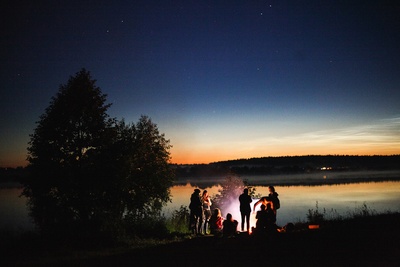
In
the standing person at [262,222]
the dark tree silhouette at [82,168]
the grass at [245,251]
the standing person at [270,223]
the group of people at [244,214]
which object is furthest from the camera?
the dark tree silhouette at [82,168]

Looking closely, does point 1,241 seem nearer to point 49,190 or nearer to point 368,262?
point 49,190

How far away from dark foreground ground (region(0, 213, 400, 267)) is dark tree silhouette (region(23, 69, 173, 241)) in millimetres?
5321

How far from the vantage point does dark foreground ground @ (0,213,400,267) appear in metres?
10.7

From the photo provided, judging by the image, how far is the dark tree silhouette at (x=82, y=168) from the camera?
2027cm

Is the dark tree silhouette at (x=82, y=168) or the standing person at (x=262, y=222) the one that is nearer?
the standing person at (x=262, y=222)

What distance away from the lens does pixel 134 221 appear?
69.0ft

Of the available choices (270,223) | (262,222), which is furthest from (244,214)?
(270,223)

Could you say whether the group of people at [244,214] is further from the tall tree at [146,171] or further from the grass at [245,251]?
the tall tree at [146,171]

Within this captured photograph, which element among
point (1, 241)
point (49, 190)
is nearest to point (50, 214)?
point (49, 190)

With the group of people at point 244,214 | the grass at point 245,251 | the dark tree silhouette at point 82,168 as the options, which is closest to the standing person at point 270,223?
the group of people at point 244,214

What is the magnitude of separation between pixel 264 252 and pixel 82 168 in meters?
12.3

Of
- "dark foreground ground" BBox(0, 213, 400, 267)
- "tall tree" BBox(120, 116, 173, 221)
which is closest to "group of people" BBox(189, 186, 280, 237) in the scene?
"dark foreground ground" BBox(0, 213, 400, 267)

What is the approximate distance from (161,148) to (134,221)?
5608mm

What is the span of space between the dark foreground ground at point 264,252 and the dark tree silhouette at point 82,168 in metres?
5.32
